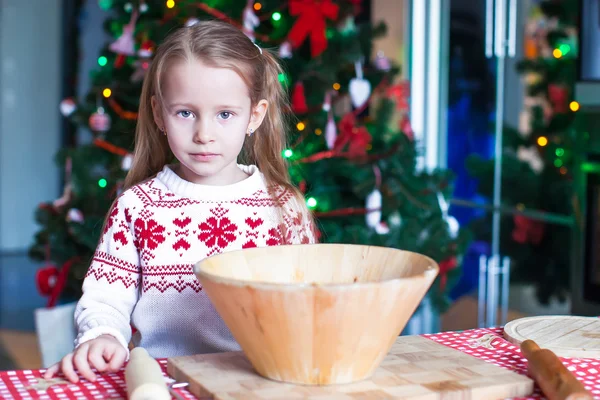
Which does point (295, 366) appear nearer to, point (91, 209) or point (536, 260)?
point (91, 209)

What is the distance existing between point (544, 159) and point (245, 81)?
3.31 m

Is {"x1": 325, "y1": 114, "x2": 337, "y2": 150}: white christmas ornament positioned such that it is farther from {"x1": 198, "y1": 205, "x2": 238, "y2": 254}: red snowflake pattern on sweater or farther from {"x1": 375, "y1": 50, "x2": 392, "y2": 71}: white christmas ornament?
{"x1": 198, "y1": 205, "x2": 238, "y2": 254}: red snowflake pattern on sweater

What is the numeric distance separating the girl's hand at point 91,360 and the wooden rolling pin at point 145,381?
10cm

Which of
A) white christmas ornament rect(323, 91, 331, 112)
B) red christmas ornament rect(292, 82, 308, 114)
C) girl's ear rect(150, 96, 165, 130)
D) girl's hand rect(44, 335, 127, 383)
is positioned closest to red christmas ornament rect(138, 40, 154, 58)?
red christmas ornament rect(292, 82, 308, 114)

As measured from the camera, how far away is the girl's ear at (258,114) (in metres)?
1.43

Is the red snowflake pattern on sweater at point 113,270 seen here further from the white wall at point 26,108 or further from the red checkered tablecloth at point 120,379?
the white wall at point 26,108

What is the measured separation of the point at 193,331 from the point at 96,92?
1710 millimetres

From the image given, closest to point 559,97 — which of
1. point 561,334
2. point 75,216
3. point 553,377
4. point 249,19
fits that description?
point 249,19

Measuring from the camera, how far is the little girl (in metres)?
1.29

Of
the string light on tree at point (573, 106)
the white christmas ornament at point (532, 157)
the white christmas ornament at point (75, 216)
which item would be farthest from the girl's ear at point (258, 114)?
the white christmas ornament at point (532, 157)

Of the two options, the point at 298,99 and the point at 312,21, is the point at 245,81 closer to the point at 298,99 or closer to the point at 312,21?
the point at 298,99

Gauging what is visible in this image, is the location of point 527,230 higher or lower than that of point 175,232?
lower

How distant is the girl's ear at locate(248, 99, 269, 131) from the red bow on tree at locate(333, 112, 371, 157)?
1.43 metres

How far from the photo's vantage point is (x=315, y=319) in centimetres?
80
